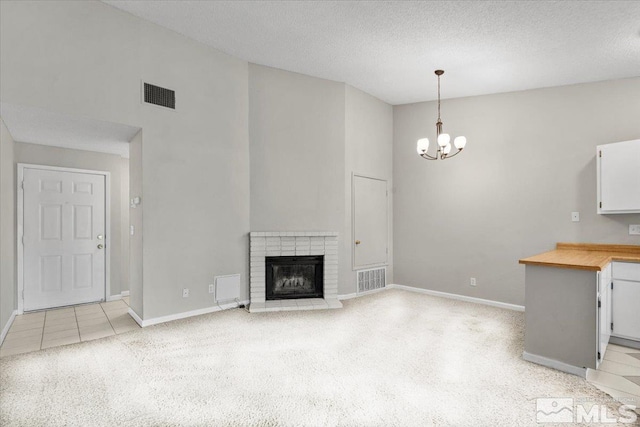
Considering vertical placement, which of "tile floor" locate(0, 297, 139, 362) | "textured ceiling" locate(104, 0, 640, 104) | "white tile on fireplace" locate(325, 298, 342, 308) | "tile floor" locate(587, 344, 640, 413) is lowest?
"tile floor" locate(587, 344, 640, 413)

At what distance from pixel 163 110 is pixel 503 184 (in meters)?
4.71

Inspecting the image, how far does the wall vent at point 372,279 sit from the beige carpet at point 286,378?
1.48 meters

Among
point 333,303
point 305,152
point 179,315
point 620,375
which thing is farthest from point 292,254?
point 620,375

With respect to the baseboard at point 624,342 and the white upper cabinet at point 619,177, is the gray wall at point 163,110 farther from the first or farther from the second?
the white upper cabinet at point 619,177

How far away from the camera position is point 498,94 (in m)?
4.95

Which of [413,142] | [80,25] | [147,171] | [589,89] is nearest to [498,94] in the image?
[589,89]

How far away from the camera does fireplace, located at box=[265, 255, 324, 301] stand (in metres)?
4.79

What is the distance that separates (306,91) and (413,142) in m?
2.07

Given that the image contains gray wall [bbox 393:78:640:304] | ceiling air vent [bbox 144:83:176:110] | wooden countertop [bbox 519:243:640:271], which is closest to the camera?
wooden countertop [bbox 519:243:640:271]

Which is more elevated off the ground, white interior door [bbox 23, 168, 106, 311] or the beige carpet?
white interior door [bbox 23, 168, 106, 311]

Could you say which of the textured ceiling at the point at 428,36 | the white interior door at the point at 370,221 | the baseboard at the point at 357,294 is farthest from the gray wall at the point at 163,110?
the white interior door at the point at 370,221

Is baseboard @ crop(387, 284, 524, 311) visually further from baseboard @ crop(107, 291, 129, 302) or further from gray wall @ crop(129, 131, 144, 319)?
baseboard @ crop(107, 291, 129, 302)

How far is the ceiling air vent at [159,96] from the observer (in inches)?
146

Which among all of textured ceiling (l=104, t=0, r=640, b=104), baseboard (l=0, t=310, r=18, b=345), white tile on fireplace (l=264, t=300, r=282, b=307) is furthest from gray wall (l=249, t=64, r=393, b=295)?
baseboard (l=0, t=310, r=18, b=345)
